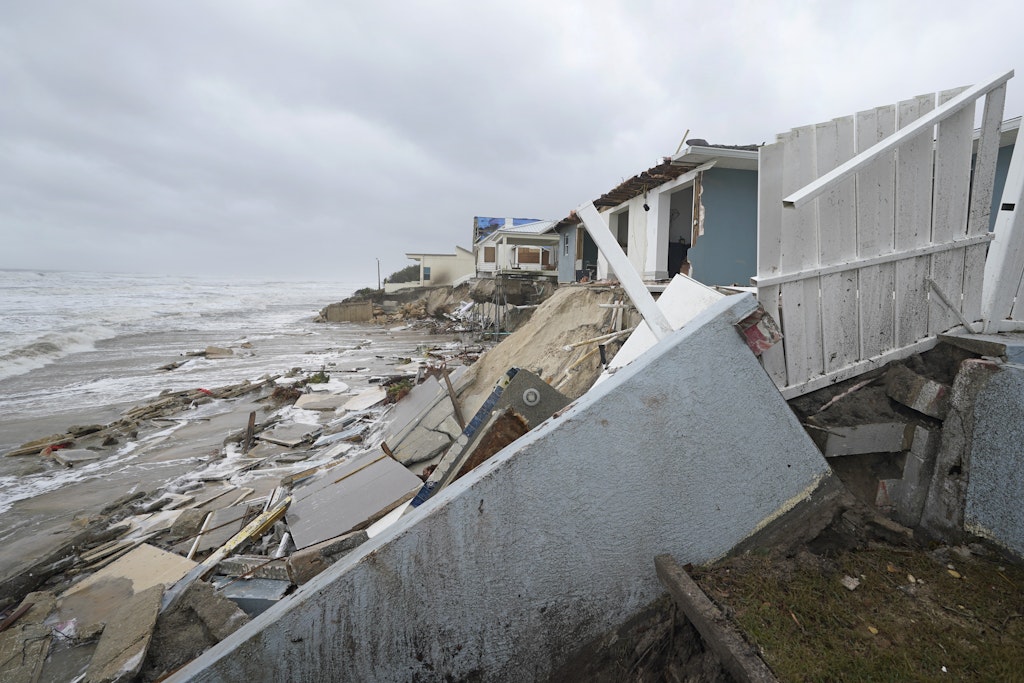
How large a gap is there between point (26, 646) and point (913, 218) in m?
6.64

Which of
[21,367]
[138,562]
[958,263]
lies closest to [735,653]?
[958,263]

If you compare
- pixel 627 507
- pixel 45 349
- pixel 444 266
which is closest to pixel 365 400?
pixel 627 507

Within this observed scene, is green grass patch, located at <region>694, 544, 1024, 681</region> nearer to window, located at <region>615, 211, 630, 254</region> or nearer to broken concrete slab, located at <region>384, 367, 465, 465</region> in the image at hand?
broken concrete slab, located at <region>384, 367, 465, 465</region>

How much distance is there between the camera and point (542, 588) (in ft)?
6.85

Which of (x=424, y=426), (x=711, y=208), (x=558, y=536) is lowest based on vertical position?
(x=424, y=426)

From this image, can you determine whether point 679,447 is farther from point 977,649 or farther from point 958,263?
point 958,263

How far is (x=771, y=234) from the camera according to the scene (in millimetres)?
2436

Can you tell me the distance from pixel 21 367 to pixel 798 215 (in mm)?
23658

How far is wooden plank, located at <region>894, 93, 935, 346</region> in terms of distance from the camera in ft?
8.50

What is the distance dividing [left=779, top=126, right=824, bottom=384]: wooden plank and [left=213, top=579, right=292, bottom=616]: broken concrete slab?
3899 mm

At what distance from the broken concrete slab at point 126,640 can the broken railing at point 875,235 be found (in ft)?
14.2

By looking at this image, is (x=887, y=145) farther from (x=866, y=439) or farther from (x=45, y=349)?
(x=45, y=349)

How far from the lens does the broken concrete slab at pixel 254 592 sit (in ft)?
11.2

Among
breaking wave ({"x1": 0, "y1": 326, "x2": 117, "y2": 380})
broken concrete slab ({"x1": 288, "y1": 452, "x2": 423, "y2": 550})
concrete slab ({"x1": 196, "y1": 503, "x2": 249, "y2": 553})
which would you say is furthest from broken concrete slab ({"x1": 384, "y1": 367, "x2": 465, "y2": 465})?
breaking wave ({"x1": 0, "y1": 326, "x2": 117, "y2": 380})
